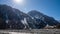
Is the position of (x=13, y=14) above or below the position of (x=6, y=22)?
above

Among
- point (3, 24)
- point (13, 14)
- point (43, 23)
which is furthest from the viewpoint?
point (43, 23)

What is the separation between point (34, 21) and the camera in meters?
68.2

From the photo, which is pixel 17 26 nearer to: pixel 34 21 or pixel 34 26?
pixel 34 26

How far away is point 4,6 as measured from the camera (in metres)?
63.2

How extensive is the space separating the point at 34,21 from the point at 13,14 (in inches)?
559

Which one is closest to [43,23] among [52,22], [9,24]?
[52,22]

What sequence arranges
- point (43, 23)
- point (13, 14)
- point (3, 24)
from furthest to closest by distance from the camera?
point (43, 23), point (13, 14), point (3, 24)

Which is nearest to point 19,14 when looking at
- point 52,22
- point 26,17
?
point 26,17

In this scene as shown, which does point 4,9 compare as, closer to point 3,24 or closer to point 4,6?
point 4,6

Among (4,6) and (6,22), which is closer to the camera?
(6,22)

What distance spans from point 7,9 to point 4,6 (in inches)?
145

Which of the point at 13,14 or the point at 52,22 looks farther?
the point at 52,22

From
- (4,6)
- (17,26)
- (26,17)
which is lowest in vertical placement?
(17,26)

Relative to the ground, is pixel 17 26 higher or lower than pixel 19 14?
lower
